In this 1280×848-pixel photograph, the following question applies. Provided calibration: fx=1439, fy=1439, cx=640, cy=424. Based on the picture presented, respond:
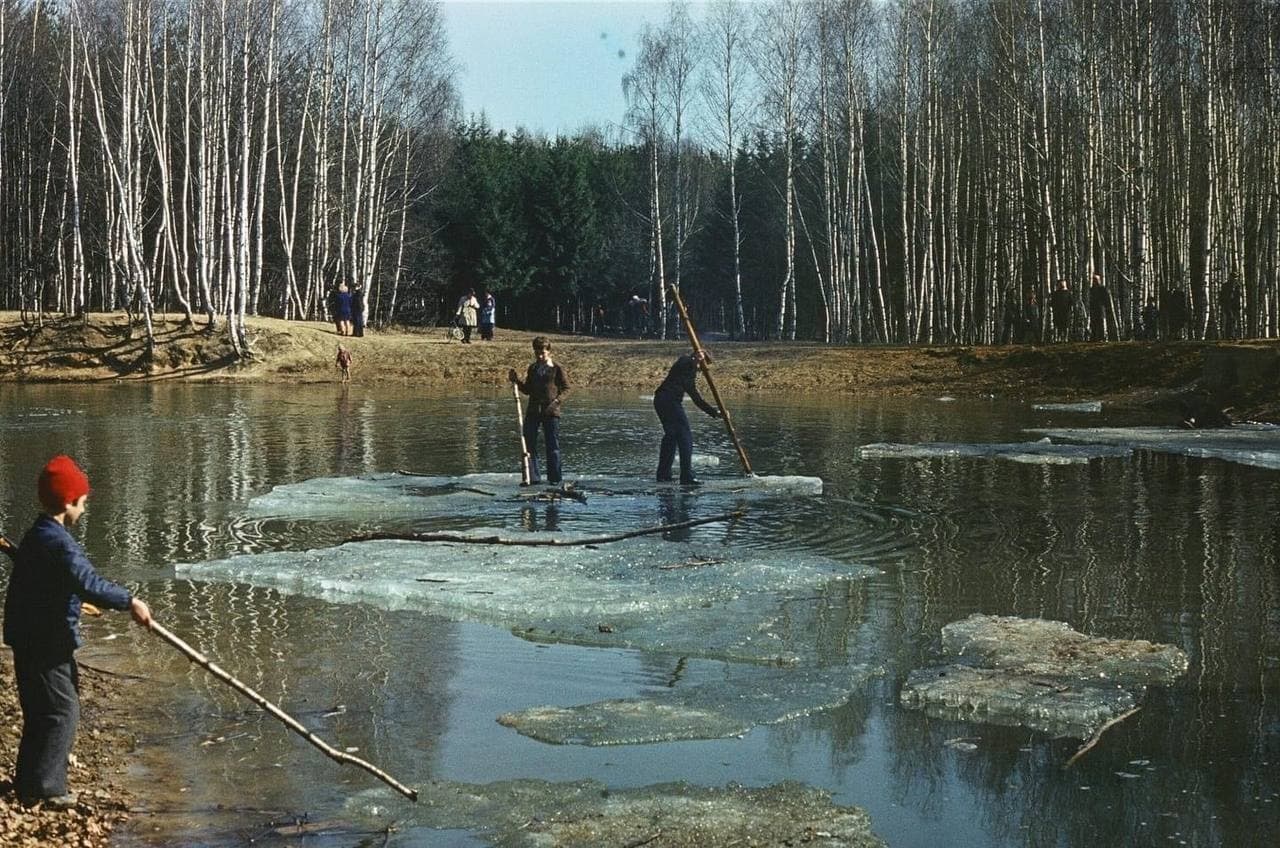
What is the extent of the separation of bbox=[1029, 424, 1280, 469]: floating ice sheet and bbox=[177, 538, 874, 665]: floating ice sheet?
37.3ft

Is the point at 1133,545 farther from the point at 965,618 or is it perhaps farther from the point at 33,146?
the point at 33,146

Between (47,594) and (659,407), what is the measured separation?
36.4 feet

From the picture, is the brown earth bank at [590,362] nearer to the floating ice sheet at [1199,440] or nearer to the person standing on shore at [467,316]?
the person standing on shore at [467,316]

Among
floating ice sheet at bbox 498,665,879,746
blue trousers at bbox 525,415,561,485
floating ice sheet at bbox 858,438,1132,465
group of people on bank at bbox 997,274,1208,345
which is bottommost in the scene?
floating ice sheet at bbox 498,665,879,746

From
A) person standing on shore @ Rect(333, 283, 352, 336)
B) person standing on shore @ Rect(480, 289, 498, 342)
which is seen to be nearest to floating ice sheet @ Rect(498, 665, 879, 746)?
person standing on shore @ Rect(333, 283, 352, 336)

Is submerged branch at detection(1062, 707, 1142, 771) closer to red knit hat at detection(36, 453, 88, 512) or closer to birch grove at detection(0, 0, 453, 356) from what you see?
red knit hat at detection(36, 453, 88, 512)

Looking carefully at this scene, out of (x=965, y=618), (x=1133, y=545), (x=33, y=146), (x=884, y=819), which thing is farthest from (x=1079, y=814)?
(x=33, y=146)

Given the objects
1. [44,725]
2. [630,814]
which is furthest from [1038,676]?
[44,725]

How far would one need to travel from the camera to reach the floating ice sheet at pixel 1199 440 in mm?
21141

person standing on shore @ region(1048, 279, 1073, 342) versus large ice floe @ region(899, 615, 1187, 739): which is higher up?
person standing on shore @ region(1048, 279, 1073, 342)

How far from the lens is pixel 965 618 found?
987cm

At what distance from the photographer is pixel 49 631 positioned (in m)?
5.91

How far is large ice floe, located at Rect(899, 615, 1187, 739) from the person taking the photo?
7461mm

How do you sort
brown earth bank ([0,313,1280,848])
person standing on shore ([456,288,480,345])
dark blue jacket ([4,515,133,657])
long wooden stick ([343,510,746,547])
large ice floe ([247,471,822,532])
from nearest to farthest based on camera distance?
dark blue jacket ([4,515,133,657]) → long wooden stick ([343,510,746,547]) → large ice floe ([247,471,822,532]) → brown earth bank ([0,313,1280,848]) → person standing on shore ([456,288,480,345])
